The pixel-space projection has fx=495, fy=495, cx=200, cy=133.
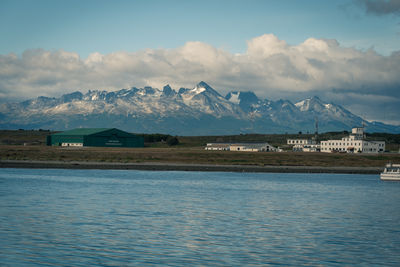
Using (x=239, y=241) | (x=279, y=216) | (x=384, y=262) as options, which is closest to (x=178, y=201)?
(x=279, y=216)

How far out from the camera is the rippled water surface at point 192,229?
28547 millimetres

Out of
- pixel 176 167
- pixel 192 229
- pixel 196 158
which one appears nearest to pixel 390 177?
pixel 176 167

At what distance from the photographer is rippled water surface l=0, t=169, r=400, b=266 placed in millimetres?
28547

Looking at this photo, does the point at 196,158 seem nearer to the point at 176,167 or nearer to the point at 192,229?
the point at 176,167

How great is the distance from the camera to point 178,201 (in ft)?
184

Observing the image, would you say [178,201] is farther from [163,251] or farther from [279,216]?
[163,251]

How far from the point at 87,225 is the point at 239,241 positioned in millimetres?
12364

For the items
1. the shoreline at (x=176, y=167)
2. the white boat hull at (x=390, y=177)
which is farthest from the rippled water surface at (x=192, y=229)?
the shoreline at (x=176, y=167)

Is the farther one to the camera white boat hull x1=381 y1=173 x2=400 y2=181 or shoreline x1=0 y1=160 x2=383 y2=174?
shoreline x1=0 y1=160 x2=383 y2=174

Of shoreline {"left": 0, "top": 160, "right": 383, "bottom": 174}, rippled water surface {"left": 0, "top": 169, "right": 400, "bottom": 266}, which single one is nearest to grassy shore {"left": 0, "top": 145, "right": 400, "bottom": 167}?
shoreline {"left": 0, "top": 160, "right": 383, "bottom": 174}

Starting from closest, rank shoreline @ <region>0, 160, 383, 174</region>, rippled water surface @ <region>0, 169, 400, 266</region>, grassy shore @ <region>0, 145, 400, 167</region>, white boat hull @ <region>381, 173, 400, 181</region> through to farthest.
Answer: rippled water surface @ <region>0, 169, 400, 266</region> < white boat hull @ <region>381, 173, 400, 181</region> < shoreline @ <region>0, 160, 383, 174</region> < grassy shore @ <region>0, 145, 400, 167</region>

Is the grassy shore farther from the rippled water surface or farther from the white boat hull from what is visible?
the rippled water surface

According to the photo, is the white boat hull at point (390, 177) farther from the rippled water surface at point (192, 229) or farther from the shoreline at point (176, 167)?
the rippled water surface at point (192, 229)

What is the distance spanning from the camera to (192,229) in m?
37.6
